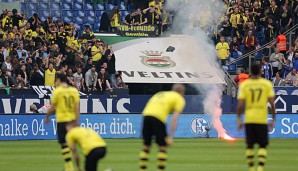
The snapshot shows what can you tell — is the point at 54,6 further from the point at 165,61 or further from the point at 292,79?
the point at 292,79

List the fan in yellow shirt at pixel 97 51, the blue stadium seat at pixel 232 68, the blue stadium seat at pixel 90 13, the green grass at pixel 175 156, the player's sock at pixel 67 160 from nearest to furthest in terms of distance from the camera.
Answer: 1. the player's sock at pixel 67 160
2. the green grass at pixel 175 156
3. the fan in yellow shirt at pixel 97 51
4. the blue stadium seat at pixel 232 68
5. the blue stadium seat at pixel 90 13

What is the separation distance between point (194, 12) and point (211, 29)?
1185 millimetres

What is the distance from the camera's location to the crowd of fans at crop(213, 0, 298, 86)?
43.2m

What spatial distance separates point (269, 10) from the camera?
4500 cm

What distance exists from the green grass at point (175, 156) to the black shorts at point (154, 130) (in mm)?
3617

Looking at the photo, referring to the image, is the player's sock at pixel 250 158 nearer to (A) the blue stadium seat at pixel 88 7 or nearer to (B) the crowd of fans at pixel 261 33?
(B) the crowd of fans at pixel 261 33

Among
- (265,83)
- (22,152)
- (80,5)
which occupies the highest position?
(80,5)

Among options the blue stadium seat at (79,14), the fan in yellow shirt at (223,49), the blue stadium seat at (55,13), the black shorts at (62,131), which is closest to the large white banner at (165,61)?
the fan in yellow shirt at (223,49)

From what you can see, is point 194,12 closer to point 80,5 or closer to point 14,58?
point 80,5

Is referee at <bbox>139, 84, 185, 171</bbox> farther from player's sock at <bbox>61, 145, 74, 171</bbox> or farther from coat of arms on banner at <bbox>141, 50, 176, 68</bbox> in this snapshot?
coat of arms on banner at <bbox>141, 50, 176, 68</bbox>

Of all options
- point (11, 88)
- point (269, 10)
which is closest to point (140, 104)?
point (11, 88)

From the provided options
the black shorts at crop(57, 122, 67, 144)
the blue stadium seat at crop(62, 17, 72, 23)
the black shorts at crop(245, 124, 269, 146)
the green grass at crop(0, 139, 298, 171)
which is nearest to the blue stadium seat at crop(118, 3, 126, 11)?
the blue stadium seat at crop(62, 17, 72, 23)

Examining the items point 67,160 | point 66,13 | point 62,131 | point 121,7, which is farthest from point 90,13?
point 67,160

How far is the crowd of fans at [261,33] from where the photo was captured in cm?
4319
